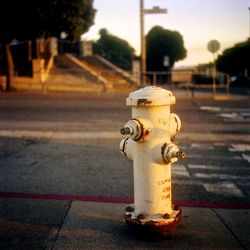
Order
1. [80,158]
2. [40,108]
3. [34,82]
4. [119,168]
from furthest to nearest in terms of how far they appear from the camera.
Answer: [34,82] < [40,108] < [80,158] < [119,168]

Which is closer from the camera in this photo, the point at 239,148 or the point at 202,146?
the point at 239,148

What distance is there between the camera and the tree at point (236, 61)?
195ft

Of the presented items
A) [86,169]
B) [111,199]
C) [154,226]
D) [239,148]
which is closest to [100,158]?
[86,169]

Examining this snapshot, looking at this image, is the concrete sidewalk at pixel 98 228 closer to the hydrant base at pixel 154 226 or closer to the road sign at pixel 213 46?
the hydrant base at pixel 154 226

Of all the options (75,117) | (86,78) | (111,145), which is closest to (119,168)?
(111,145)

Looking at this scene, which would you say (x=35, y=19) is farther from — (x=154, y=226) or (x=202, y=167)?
(x=154, y=226)

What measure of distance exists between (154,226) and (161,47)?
67996 mm

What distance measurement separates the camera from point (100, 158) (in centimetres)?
783

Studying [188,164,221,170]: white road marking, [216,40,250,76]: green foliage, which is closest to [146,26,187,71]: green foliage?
[216,40,250,76]: green foliage

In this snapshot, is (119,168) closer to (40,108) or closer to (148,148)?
(148,148)

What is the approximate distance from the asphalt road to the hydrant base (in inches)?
59.6

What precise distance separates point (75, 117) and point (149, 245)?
10.8 meters

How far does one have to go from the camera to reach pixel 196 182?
6.24 m

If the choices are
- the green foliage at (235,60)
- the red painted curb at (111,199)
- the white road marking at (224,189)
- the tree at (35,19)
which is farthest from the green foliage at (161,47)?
the red painted curb at (111,199)
